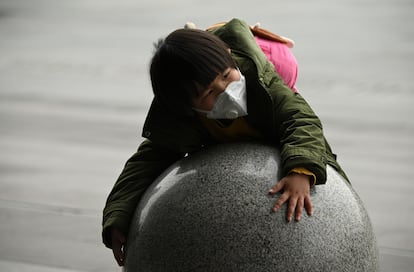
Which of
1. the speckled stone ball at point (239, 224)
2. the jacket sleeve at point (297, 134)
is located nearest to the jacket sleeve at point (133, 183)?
the speckled stone ball at point (239, 224)

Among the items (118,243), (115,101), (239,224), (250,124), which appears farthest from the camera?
(115,101)

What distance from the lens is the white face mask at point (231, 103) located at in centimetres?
397

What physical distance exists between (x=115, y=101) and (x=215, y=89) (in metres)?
6.24

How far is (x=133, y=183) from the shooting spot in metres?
4.38

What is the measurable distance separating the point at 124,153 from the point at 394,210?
2.76m

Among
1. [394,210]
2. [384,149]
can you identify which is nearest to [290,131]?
[394,210]

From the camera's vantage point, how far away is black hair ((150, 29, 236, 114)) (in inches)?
153

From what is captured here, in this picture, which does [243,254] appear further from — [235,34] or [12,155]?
[12,155]

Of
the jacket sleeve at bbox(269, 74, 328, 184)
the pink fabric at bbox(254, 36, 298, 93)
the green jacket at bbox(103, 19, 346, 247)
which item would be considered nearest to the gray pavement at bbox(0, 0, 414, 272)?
the green jacket at bbox(103, 19, 346, 247)

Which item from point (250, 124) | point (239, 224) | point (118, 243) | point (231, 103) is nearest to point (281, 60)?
point (250, 124)

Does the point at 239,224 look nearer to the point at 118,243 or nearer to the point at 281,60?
the point at 118,243

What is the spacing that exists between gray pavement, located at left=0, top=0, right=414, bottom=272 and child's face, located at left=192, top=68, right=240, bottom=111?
2579 mm

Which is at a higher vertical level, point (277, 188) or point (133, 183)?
point (277, 188)

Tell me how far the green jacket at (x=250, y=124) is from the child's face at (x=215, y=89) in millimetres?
140
